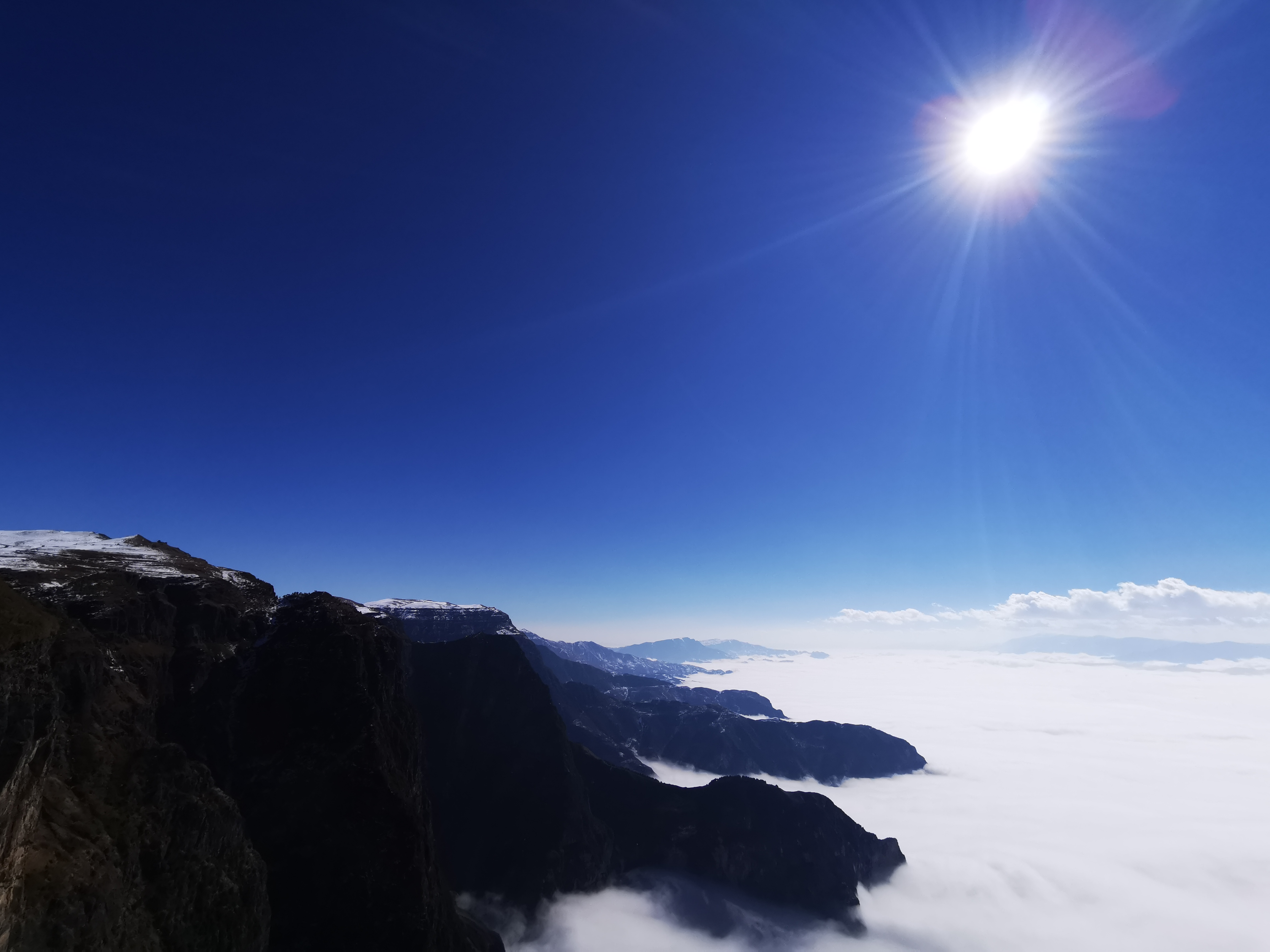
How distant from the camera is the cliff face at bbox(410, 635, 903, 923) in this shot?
115 metres

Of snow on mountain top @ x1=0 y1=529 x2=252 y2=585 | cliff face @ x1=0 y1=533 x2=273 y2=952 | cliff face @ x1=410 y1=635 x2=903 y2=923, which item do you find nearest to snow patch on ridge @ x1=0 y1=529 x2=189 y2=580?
snow on mountain top @ x1=0 y1=529 x2=252 y2=585

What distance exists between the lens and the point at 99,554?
67.3 m

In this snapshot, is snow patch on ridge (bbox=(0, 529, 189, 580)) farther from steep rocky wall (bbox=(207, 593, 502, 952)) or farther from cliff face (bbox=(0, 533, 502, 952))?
steep rocky wall (bbox=(207, 593, 502, 952))

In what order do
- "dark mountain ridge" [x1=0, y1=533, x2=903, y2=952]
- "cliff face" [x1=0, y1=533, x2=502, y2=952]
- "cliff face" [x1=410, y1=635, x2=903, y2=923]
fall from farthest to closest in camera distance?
1. "cliff face" [x1=410, y1=635, x2=903, y2=923]
2. "dark mountain ridge" [x1=0, y1=533, x2=903, y2=952]
3. "cliff face" [x1=0, y1=533, x2=502, y2=952]

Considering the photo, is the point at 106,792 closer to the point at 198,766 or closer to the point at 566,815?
the point at 198,766

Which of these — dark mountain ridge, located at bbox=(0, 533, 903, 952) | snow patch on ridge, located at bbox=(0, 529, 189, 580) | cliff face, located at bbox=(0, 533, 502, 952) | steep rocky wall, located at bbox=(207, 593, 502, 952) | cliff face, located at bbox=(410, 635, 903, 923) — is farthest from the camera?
cliff face, located at bbox=(410, 635, 903, 923)

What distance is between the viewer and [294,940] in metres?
48.1

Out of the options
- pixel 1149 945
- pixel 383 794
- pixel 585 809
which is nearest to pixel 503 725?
pixel 585 809

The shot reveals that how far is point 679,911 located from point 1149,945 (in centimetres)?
18330

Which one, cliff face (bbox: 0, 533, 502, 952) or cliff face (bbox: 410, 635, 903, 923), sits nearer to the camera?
cliff face (bbox: 0, 533, 502, 952)

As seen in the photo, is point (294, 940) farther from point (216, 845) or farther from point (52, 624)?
point (52, 624)

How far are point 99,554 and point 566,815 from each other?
10201 centimetres

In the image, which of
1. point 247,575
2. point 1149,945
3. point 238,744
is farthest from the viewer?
point 1149,945

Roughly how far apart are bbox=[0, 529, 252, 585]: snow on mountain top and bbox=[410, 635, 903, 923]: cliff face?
64.4 meters
